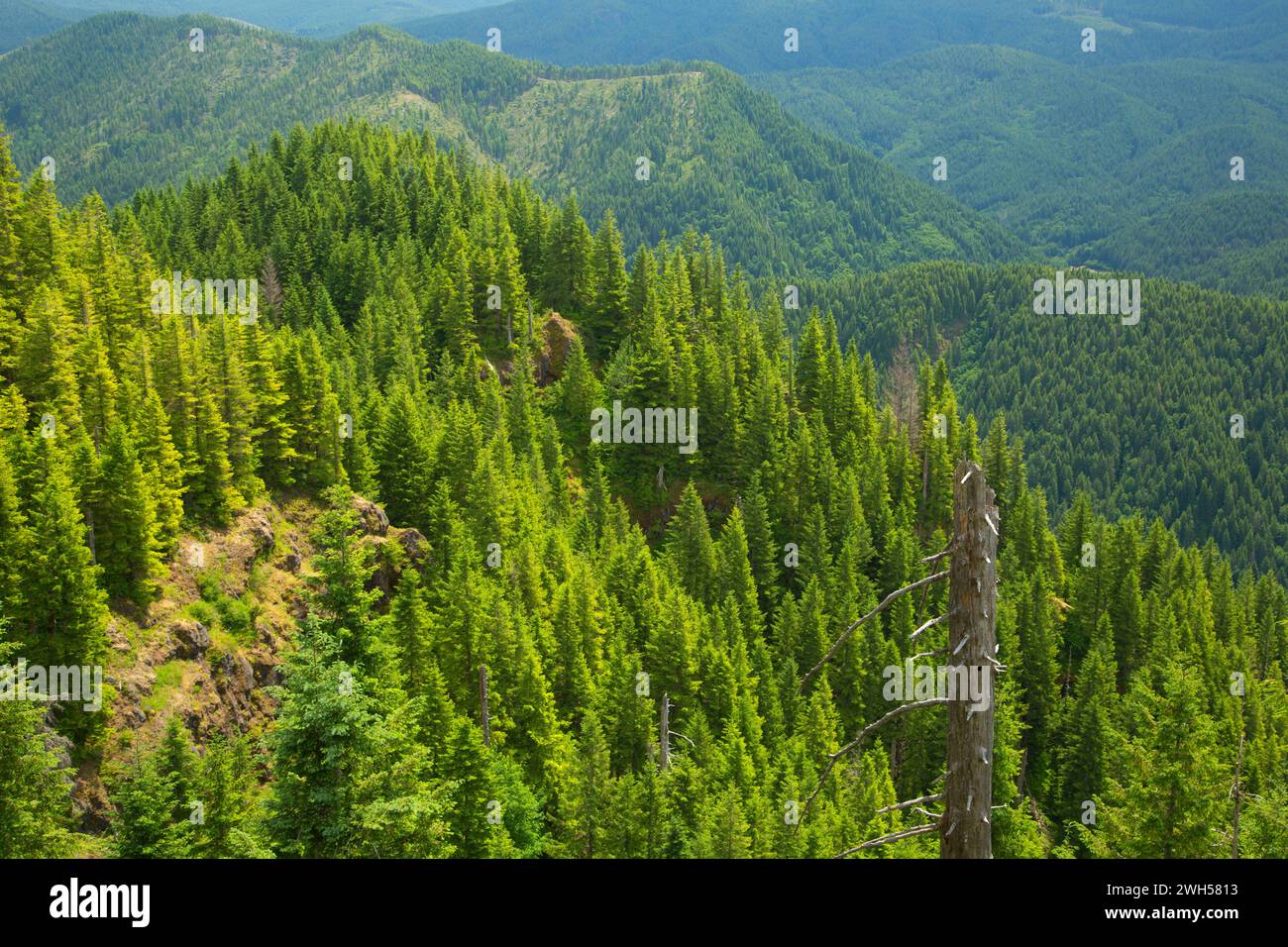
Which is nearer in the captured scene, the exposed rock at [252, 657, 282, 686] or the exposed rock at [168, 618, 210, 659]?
the exposed rock at [168, 618, 210, 659]

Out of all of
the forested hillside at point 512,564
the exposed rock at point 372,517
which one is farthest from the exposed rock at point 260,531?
the exposed rock at point 372,517

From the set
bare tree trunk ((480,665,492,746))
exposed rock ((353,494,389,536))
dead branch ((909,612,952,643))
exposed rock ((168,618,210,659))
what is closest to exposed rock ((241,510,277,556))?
exposed rock ((353,494,389,536))

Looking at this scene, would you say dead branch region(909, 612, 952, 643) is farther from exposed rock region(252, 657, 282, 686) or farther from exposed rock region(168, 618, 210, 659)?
exposed rock region(252, 657, 282, 686)

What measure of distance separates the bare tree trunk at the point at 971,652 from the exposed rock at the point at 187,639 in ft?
127

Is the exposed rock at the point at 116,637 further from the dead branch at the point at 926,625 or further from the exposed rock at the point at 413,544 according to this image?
the dead branch at the point at 926,625

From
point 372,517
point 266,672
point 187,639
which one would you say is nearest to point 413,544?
point 372,517

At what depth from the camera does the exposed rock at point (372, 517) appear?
187 ft

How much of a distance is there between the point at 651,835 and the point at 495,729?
11.2m

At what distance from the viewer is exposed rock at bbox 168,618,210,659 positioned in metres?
42.4

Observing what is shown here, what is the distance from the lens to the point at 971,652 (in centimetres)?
995

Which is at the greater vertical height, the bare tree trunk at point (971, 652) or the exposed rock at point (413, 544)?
the bare tree trunk at point (971, 652)

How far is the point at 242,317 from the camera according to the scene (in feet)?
201

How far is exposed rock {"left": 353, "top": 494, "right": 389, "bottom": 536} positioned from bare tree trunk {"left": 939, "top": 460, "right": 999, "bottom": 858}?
161 feet
